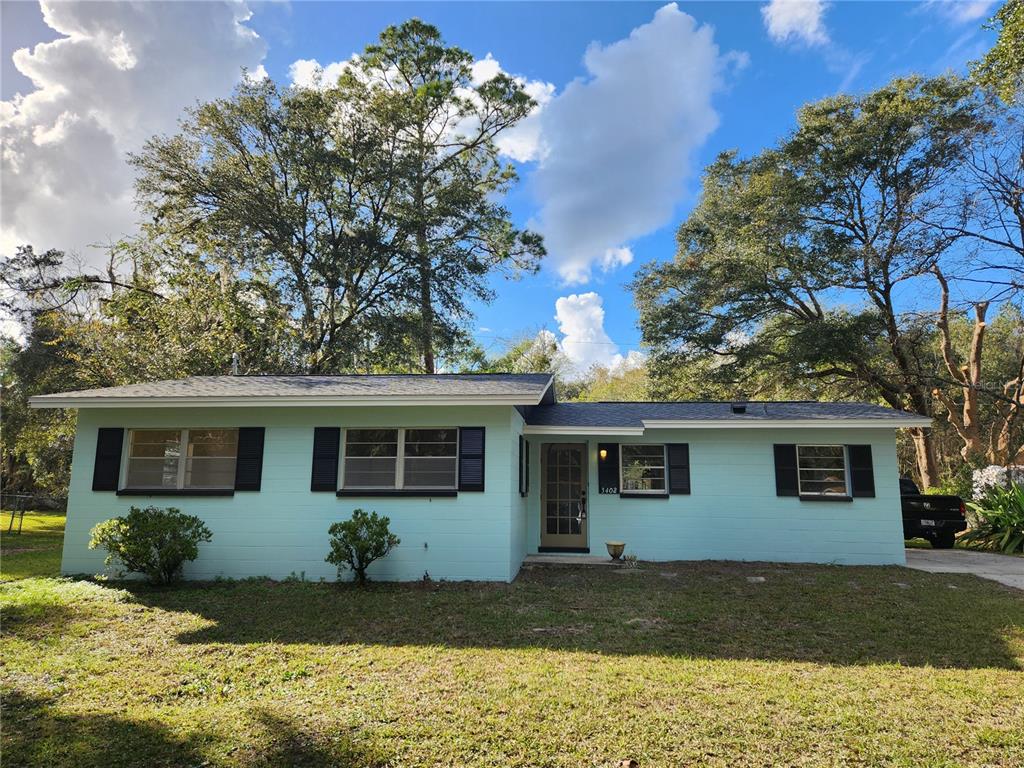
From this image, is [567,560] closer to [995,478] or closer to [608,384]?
[995,478]

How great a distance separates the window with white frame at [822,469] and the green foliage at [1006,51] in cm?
768

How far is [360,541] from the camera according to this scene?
7.25 metres

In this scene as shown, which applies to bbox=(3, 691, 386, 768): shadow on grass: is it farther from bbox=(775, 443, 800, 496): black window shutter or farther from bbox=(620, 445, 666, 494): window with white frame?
bbox=(775, 443, 800, 496): black window shutter

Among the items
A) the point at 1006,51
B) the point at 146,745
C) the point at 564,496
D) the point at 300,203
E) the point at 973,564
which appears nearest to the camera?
the point at 146,745

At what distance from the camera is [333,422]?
8258 mm

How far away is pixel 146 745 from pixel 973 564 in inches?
488

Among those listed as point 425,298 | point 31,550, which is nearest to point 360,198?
point 425,298

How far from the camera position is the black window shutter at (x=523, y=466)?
912 cm

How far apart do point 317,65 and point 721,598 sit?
832 inches

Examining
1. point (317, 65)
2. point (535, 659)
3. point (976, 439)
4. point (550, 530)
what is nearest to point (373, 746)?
point (535, 659)

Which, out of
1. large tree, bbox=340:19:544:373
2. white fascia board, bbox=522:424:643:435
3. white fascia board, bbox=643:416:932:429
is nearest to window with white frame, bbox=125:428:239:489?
white fascia board, bbox=522:424:643:435

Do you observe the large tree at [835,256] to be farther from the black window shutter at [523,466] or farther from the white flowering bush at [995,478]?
the black window shutter at [523,466]

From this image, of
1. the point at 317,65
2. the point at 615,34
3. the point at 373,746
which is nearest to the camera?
the point at 373,746

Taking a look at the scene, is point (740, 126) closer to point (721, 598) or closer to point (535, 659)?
point (721, 598)
